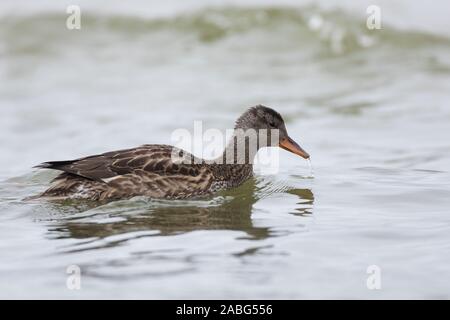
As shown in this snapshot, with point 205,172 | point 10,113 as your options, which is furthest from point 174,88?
point 205,172

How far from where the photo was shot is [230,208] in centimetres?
980

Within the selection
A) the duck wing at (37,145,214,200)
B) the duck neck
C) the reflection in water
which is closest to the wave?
the duck neck

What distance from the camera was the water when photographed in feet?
24.5

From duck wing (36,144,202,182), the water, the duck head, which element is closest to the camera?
the water

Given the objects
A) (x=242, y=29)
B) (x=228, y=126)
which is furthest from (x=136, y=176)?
(x=242, y=29)

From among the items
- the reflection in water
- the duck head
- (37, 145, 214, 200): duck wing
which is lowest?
the reflection in water

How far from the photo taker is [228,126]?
14.9m

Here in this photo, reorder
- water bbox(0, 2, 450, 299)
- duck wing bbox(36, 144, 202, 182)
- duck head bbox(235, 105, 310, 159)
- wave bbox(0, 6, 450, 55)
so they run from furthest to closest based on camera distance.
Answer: wave bbox(0, 6, 450, 55) → duck head bbox(235, 105, 310, 159) → duck wing bbox(36, 144, 202, 182) → water bbox(0, 2, 450, 299)

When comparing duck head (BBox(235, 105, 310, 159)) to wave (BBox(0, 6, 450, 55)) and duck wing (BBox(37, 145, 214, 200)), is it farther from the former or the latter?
wave (BBox(0, 6, 450, 55))

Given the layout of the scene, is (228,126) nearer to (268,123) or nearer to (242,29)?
(268,123)

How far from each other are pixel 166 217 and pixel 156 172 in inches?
39.7

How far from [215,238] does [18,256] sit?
5.63 feet

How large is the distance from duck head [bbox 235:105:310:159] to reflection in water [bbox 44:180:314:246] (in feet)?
2.11

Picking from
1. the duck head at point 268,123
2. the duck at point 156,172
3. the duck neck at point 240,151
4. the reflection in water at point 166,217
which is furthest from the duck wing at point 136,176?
the duck head at point 268,123
